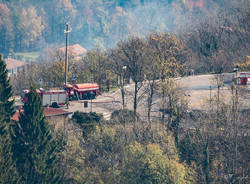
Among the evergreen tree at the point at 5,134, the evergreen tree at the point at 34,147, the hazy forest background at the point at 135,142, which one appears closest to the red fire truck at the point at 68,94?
the hazy forest background at the point at 135,142

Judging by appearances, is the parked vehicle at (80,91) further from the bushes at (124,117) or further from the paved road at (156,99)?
the bushes at (124,117)

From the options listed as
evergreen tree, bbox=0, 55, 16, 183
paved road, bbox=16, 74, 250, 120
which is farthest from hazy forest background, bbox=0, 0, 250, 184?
paved road, bbox=16, 74, 250, 120

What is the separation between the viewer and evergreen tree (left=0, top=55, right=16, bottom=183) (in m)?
29.1

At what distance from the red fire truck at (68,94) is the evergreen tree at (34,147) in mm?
10248

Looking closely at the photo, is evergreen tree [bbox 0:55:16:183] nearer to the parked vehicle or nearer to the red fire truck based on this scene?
the red fire truck

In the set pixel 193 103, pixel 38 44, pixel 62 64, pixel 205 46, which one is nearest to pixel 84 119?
pixel 193 103

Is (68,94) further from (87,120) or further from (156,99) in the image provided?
(87,120)

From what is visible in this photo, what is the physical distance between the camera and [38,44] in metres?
184

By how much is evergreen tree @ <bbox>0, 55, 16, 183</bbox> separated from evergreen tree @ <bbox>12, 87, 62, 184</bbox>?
736 millimetres

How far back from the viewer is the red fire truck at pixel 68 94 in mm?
41531

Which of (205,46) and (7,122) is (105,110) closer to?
(7,122)

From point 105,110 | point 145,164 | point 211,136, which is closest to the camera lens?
point 145,164

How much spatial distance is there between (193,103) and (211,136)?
9153mm

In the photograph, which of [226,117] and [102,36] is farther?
[102,36]
